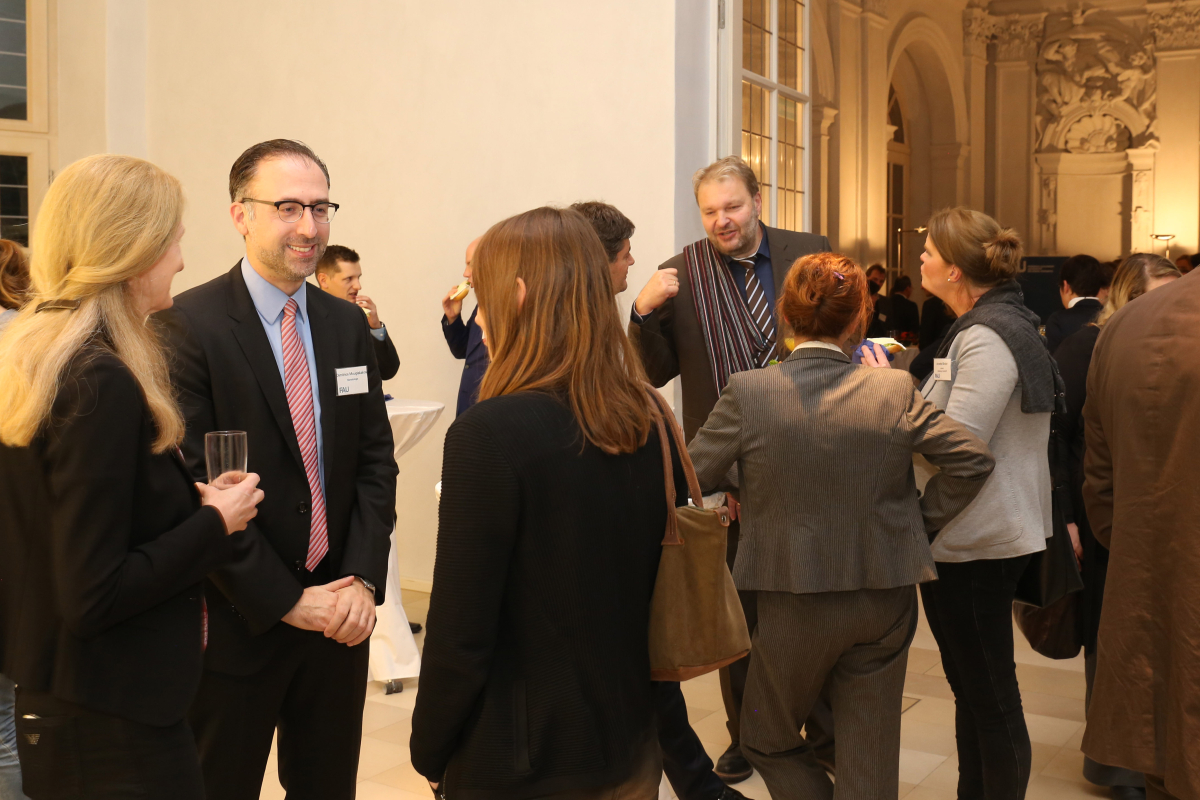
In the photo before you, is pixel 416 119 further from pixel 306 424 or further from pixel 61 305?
pixel 61 305

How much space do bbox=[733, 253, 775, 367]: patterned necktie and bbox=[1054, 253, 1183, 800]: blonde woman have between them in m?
0.91

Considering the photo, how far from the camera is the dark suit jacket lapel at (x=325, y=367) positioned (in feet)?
7.21

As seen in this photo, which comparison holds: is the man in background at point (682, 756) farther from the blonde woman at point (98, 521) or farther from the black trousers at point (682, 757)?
the blonde woman at point (98, 521)

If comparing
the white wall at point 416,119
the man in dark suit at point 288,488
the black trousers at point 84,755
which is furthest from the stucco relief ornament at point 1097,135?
the black trousers at point 84,755

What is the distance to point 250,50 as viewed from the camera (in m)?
6.05

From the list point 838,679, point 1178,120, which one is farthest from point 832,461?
point 1178,120

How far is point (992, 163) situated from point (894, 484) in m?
14.0

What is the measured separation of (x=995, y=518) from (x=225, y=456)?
182 cm

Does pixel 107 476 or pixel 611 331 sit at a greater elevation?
pixel 611 331

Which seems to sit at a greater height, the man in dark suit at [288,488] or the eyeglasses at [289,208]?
the eyeglasses at [289,208]

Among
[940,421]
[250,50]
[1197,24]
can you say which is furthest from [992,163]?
[940,421]

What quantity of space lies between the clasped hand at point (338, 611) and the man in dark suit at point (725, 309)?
1.38 m

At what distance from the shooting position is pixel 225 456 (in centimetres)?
174

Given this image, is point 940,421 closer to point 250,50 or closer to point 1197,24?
point 250,50
